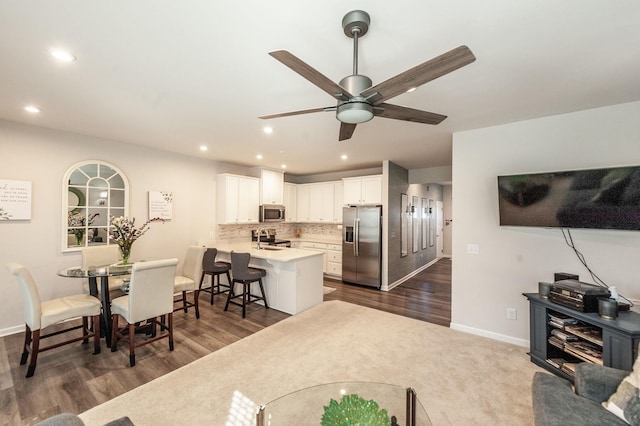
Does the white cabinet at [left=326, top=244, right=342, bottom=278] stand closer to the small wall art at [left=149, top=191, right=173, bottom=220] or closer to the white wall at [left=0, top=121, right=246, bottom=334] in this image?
the white wall at [left=0, top=121, right=246, bottom=334]

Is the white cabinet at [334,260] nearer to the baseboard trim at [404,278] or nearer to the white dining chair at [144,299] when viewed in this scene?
the baseboard trim at [404,278]

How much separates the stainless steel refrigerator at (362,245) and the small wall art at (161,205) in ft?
11.4

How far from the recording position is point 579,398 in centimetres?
154

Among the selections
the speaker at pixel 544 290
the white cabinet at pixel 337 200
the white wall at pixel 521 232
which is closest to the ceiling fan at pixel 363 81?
the white wall at pixel 521 232

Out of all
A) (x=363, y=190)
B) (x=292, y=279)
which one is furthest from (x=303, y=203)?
(x=292, y=279)

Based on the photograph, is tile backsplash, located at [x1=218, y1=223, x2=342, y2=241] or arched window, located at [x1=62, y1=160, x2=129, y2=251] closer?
arched window, located at [x1=62, y1=160, x2=129, y2=251]

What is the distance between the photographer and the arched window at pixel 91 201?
371 centimetres

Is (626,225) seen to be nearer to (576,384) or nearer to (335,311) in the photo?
(576,384)

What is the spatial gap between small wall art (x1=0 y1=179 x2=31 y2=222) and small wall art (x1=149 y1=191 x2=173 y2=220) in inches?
55.4

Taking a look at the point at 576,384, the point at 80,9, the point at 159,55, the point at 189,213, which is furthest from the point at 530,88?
the point at 189,213

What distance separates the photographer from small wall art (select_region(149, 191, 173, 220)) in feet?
14.7

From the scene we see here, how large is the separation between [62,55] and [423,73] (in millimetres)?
2484

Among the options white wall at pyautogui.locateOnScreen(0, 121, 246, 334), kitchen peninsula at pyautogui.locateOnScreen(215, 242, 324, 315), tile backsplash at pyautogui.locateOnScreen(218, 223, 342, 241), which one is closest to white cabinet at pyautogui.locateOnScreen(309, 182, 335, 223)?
tile backsplash at pyautogui.locateOnScreen(218, 223, 342, 241)

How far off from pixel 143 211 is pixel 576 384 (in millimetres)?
5482
